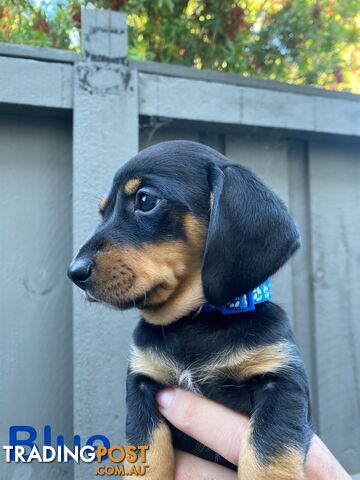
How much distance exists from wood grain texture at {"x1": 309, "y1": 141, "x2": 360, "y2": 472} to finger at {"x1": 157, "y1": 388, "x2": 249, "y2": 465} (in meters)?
1.11

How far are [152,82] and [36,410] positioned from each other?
1698 millimetres

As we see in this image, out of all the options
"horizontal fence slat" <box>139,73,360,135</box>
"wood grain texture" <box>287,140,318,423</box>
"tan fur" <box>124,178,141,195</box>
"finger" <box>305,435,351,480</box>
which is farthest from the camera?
"wood grain texture" <box>287,140,318,423</box>

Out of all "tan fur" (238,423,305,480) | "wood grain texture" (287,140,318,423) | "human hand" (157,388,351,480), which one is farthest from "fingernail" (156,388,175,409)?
"wood grain texture" (287,140,318,423)

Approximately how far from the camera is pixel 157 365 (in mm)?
1714

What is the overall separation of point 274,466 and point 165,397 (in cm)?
49

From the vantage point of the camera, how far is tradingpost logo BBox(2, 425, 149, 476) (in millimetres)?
1994

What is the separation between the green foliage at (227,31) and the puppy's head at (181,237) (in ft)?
4.04

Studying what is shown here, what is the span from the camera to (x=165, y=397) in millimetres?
1725

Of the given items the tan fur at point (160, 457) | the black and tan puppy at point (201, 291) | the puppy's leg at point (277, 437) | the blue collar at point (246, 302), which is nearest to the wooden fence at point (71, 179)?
the black and tan puppy at point (201, 291)

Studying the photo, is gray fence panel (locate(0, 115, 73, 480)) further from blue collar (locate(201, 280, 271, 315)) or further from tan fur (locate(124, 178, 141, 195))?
blue collar (locate(201, 280, 271, 315))

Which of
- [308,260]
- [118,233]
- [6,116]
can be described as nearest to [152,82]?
[6,116]

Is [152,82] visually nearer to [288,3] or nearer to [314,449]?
[288,3]

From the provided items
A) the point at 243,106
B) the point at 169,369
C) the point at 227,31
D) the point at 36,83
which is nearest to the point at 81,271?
the point at 169,369

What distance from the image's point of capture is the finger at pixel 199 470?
165 cm
